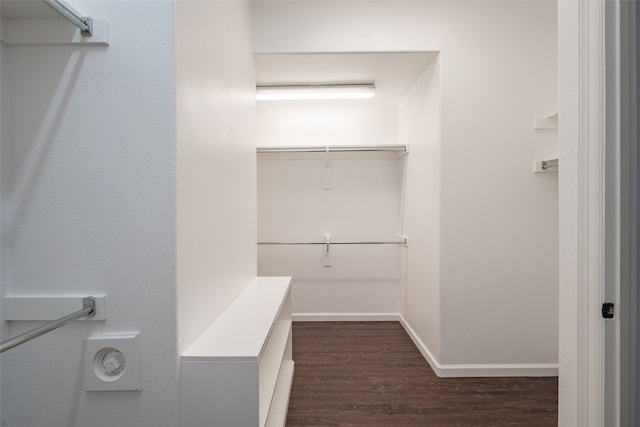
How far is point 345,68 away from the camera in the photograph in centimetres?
268

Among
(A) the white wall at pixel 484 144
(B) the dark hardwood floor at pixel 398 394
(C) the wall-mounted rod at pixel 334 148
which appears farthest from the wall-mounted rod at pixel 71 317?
(C) the wall-mounted rod at pixel 334 148


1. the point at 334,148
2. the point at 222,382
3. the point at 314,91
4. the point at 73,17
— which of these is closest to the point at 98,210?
the point at 73,17

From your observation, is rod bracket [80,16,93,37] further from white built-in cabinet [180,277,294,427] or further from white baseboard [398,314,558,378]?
white baseboard [398,314,558,378]

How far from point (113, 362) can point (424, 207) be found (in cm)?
233

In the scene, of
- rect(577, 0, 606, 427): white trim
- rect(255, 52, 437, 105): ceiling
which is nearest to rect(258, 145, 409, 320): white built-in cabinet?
rect(255, 52, 437, 105): ceiling

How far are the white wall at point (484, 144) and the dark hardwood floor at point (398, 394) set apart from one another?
0.71ft

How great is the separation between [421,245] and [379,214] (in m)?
0.94

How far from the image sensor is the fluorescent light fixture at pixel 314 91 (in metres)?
2.97

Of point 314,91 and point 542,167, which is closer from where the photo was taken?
point 542,167

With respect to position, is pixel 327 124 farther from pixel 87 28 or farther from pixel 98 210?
pixel 98 210

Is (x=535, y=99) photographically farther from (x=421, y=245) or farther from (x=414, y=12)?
(x=421, y=245)

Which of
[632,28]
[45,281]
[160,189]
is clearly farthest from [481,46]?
[45,281]

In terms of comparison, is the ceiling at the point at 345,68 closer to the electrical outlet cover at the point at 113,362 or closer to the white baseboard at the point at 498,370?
the electrical outlet cover at the point at 113,362

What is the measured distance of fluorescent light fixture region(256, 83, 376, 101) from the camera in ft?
9.76
